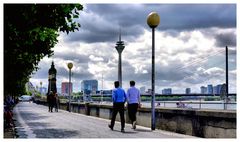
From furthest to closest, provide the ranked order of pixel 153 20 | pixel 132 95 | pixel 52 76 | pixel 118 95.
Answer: pixel 52 76
pixel 153 20
pixel 132 95
pixel 118 95

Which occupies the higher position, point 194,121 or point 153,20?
point 153,20

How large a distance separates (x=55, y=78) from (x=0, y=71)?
116338 mm

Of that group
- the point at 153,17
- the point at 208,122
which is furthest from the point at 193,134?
the point at 153,17

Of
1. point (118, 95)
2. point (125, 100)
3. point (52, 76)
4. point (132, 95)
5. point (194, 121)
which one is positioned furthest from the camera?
point (52, 76)

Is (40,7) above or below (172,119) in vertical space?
above

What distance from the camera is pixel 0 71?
10242mm

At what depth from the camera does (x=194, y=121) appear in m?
12.8

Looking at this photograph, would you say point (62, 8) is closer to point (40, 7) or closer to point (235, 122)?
point (40, 7)

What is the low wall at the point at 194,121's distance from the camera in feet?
36.1

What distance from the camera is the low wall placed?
36.1 feet

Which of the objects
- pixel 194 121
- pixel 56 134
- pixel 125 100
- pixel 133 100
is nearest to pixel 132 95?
pixel 133 100

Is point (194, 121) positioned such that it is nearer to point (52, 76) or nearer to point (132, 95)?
point (132, 95)

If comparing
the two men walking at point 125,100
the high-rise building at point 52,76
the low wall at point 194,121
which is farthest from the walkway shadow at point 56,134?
the high-rise building at point 52,76

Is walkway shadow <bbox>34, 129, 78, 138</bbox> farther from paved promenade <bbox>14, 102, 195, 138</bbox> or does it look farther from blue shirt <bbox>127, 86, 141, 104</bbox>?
blue shirt <bbox>127, 86, 141, 104</bbox>
